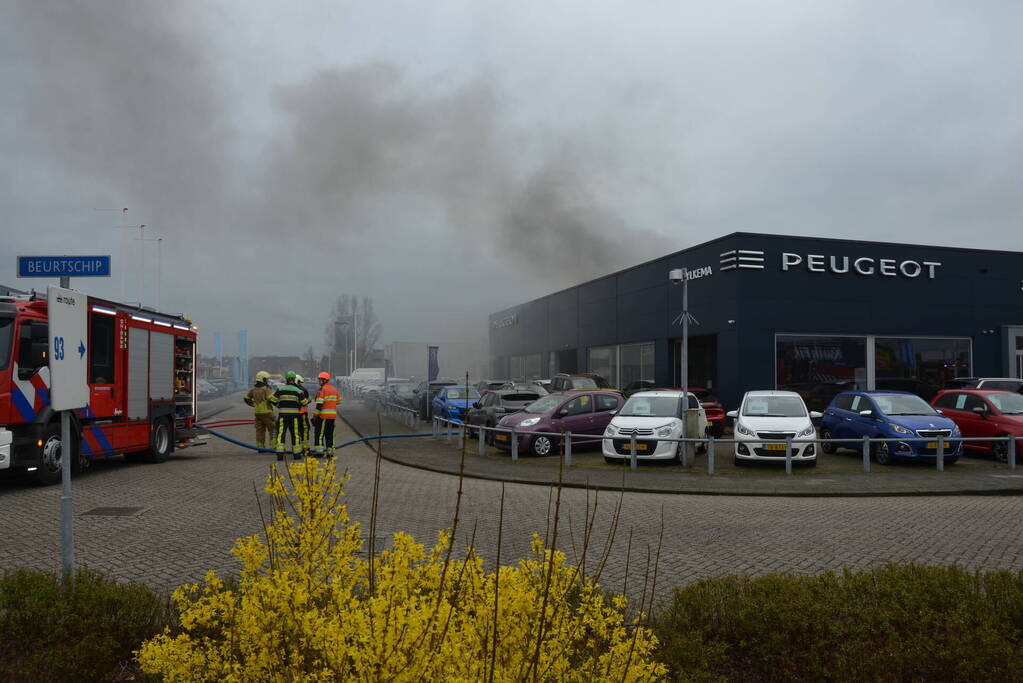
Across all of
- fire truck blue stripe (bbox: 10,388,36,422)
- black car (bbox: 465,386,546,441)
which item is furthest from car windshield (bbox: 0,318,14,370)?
black car (bbox: 465,386,546,441)

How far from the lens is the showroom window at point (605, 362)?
3434 cm

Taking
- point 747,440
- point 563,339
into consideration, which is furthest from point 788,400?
point 563,339

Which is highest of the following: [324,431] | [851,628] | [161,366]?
[161,366]

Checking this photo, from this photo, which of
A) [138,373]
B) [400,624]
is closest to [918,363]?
[138,373]

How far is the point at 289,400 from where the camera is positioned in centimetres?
1503

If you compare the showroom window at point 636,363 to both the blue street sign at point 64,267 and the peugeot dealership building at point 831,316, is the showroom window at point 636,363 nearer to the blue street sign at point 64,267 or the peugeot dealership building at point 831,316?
the peugeot dealership building at point 831,316

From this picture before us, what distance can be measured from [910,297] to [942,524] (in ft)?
70.0

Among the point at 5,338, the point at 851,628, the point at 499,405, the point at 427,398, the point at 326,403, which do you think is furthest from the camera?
the point at 427,398

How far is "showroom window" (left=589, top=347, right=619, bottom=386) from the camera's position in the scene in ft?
113

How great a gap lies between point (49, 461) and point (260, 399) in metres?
6.05

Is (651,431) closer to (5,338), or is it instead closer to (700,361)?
(5,338)

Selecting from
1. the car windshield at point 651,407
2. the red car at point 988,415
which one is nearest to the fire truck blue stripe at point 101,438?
the car windshield at point 651,407

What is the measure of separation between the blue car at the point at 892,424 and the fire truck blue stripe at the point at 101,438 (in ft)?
43.2

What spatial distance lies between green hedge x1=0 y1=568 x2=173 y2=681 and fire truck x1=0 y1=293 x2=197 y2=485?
23.8 ft
